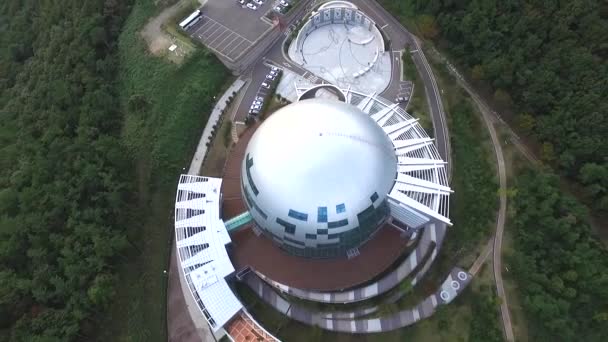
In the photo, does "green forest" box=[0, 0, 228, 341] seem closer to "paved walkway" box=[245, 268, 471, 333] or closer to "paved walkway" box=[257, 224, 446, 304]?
"paved walkway" box=[245, 268, 471, 333]

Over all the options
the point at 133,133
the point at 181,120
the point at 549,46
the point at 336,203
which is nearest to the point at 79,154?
the point at 133,133

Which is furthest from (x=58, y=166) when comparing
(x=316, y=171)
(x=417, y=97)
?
(x=417, y=97)

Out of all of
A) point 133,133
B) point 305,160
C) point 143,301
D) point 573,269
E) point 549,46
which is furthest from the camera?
point 133,133

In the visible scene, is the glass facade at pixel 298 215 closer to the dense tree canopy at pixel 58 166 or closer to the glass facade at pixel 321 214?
the glass facade at pixel 321 214

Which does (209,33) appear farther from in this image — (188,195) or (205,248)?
(205,248)

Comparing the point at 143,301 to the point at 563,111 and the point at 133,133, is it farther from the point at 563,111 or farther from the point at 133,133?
the point at 563,111

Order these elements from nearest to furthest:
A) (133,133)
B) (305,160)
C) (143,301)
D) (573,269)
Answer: (305,160)
(573,269)
(143,301)
(133,133)
